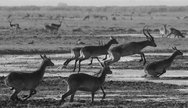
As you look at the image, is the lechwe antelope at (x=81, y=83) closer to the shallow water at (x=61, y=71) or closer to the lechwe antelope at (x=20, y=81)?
the lechwe antelope at (x=20, y=81)

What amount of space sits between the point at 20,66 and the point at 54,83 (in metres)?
5.29

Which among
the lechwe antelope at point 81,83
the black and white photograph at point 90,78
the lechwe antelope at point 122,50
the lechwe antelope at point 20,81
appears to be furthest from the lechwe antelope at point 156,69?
the lechwe antelope at point 20,81

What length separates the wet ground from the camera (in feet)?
47.9

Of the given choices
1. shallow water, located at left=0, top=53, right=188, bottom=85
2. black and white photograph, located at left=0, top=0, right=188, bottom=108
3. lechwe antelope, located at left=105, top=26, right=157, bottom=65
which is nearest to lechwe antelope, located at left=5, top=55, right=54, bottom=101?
black and white photograph, located at left=0, top=0, right=188, bottom=108

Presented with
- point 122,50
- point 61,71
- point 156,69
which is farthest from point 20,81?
point 122,50

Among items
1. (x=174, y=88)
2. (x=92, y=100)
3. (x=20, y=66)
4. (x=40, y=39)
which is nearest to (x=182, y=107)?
(x=92, y=100)

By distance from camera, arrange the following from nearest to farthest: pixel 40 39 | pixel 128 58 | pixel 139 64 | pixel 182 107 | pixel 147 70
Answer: pixel 182 107 < pixel 147 70 < pixel 139 64 < pixel 128 58 < pixel 40 39

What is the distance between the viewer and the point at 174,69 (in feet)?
75.6

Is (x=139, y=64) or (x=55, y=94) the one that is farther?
(x=139, y=64)

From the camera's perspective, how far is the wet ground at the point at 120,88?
14.6 metres

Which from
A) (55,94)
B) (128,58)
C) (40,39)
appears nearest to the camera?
(55,94)

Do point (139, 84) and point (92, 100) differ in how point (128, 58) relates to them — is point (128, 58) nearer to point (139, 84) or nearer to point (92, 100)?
point (139, 84)

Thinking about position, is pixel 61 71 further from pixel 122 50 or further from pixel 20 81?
pixel 20 81

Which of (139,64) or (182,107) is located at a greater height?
(182,107)
